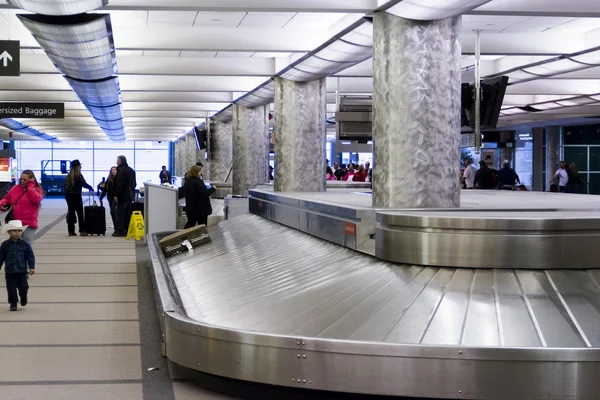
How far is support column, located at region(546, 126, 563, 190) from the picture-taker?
38812mm

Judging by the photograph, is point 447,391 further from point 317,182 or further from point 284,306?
Result: point 317,182

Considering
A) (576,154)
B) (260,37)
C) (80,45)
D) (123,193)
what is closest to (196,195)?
(260,37)

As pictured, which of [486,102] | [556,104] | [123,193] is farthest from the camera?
[556,104]

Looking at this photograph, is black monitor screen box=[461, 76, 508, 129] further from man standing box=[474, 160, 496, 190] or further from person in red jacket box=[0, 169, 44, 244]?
man standing box=[474, 160, 496, 190]

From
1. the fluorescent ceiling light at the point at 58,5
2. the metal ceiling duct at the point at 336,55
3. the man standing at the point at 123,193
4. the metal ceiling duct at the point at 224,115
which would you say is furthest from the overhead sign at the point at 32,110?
the fluorescent ceiling light at the point at 58,5

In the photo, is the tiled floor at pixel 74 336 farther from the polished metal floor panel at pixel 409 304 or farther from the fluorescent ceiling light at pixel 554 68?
the fluorescent ceiling light at pixel 554 68

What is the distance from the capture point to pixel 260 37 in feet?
48.2

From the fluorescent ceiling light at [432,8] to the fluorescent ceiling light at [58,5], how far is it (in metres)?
3.07

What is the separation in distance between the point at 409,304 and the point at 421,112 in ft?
11.0

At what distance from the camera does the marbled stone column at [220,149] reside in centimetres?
3356

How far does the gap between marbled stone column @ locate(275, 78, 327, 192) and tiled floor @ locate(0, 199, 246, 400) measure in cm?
340

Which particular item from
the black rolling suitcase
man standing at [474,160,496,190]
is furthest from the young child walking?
man standing at [474,160,496,190]

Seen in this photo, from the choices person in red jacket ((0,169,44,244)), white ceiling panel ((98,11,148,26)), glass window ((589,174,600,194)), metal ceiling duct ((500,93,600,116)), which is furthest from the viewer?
glass window ((589,174,600,194))

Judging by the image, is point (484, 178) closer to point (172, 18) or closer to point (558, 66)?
point (558, 66)
